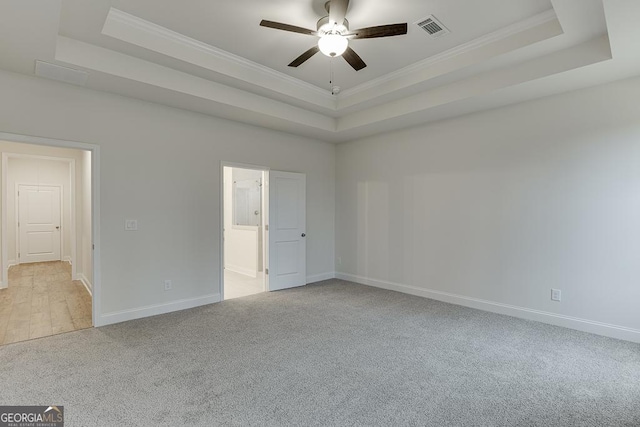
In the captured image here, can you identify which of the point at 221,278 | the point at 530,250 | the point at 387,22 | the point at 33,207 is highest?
the point at 387,22

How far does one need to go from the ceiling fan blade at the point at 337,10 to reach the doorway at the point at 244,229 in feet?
11.9

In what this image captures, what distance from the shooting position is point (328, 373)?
263 cm

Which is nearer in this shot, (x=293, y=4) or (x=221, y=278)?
(x=293, y=4)

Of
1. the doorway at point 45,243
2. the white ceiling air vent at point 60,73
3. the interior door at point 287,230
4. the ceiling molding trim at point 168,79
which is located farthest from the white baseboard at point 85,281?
the ceiling molding trim at point 168,79

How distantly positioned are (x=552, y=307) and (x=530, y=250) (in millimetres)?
705

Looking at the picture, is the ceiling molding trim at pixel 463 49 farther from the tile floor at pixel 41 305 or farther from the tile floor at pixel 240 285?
the tile floor at pixel 41 305

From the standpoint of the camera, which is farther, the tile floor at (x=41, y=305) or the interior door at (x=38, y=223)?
the interior door at (x=38, y=223)

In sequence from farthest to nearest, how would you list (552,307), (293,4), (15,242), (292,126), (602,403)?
1. (15,242)
2. (292,126)
3. (552,307)
4. (293,4)
5. (602,403)

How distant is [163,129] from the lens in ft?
13.8

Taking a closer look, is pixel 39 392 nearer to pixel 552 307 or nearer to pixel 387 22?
pixel 387 22

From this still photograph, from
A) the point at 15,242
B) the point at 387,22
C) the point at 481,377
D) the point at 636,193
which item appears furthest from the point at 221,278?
the point at 15,242

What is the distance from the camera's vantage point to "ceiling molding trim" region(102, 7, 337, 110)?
304 cm

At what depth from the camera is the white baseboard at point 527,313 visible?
3.39 m

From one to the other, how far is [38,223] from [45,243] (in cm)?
54
